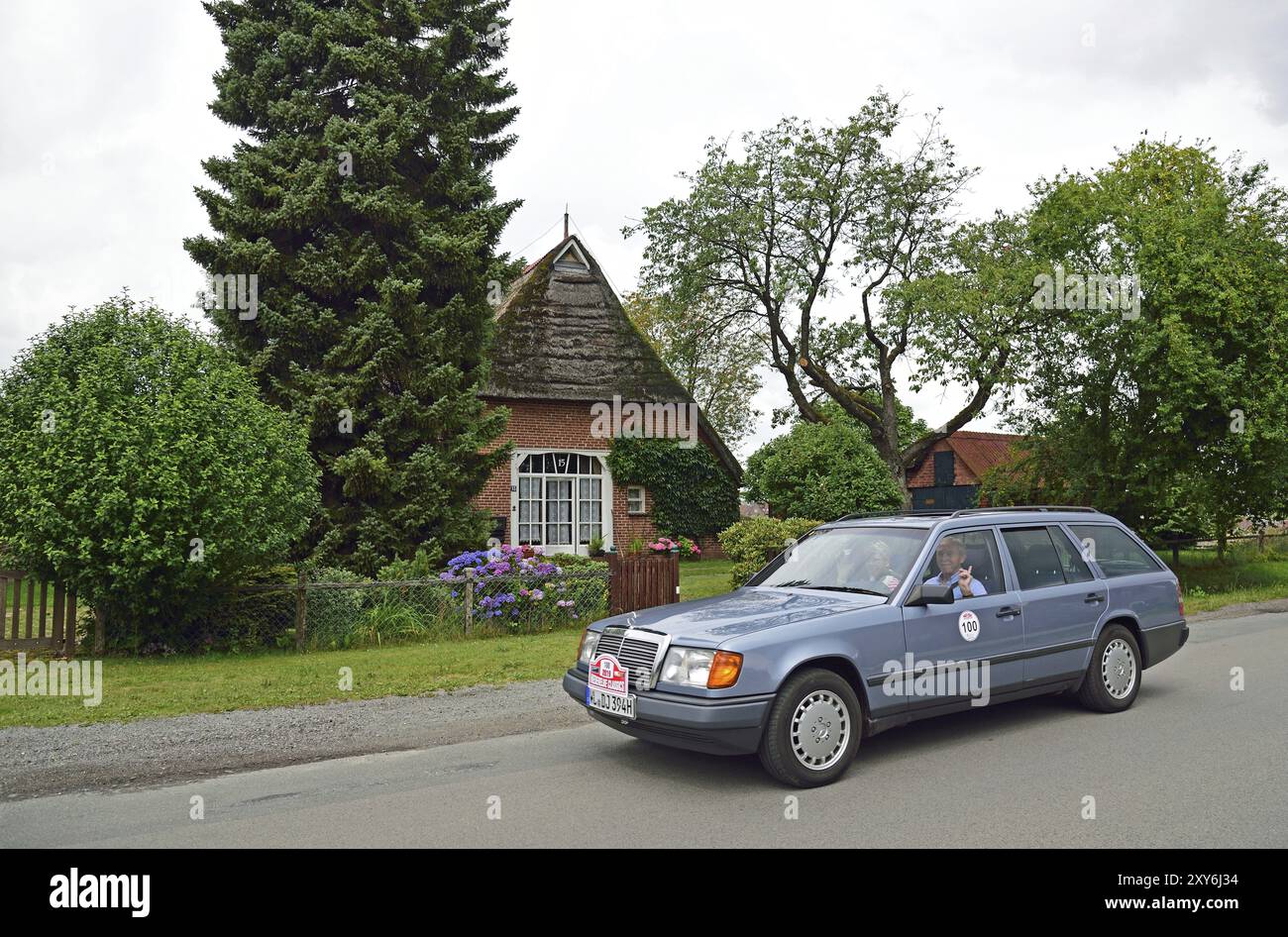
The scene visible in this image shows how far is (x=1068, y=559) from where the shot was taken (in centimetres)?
769

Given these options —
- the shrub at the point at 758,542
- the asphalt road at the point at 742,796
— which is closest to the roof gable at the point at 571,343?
the shrub at the point at 758,542

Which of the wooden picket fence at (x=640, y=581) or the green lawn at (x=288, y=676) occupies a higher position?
the wooden picket fence at (x=640, y=581)

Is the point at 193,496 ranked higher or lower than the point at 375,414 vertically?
lower

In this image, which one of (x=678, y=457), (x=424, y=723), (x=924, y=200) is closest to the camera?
(x=424, y=723)

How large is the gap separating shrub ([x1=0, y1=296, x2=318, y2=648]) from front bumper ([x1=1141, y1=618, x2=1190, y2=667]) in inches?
375

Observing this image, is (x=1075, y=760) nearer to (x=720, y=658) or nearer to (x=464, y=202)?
(x=720, y=658)

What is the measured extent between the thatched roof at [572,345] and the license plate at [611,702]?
16098 mm

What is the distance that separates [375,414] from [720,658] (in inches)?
460

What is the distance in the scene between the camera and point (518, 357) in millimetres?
22875

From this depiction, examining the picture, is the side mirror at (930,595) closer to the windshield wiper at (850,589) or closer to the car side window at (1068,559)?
the windshield wiper at (850,589)

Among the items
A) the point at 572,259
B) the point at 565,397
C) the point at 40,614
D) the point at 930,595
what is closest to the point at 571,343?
the point at 565,397

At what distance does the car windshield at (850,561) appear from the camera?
6.65m
